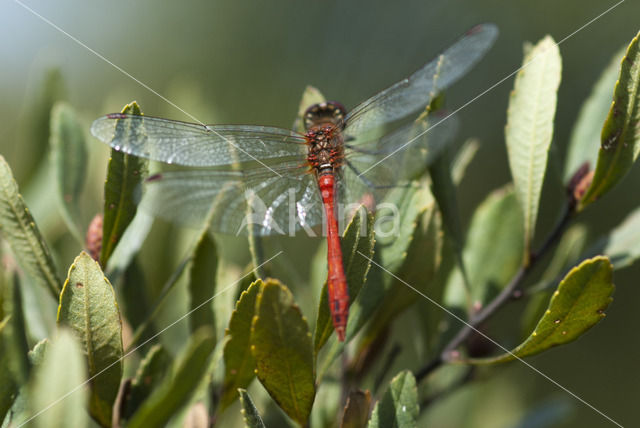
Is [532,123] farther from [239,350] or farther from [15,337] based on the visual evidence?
[15,337]

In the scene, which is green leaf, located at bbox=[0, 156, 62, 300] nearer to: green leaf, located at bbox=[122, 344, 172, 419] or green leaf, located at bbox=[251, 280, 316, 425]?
green leaf, located at bbox=[122, 344, 172, 419]

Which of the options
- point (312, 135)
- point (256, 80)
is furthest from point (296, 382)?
point (256, 80)

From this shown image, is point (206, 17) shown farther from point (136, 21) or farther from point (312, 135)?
point (312, 135)

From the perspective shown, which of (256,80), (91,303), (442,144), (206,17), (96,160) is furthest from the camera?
(206,17)

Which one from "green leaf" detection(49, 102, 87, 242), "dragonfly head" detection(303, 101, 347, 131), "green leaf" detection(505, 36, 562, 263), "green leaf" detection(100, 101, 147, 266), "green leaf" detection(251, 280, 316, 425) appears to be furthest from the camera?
"dragonfly head" detection(303, 101, 347, 131)

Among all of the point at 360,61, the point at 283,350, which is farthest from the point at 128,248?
the point at 360,61

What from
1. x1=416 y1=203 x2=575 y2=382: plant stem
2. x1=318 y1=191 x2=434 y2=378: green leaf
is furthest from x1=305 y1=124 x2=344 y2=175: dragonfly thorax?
x1=416 y1=203 x2=575 y2=382: plant stem

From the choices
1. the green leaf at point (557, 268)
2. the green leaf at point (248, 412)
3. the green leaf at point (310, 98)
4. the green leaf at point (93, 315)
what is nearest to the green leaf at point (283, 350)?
the green leaf at point (248, 412)
